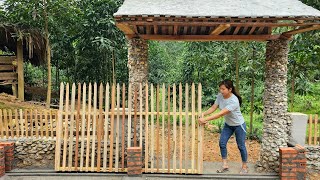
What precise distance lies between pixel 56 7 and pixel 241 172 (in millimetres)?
7884

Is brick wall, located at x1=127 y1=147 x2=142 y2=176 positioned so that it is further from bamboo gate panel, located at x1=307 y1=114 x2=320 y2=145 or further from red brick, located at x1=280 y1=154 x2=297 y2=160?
bamboo gate panel, located at x1=307 y1=114 x2=320 y2=145

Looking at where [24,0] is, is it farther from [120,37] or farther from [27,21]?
[120,37]

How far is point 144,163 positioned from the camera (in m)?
5.71

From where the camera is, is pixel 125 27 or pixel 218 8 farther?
pixel 218 8

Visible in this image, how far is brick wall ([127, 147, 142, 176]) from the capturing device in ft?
17.2

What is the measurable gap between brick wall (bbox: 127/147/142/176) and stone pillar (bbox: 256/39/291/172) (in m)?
2.64

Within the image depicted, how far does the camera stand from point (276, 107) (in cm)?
583

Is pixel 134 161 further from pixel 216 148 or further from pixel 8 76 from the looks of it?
pixel 8 76

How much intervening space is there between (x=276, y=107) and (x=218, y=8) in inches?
91.6

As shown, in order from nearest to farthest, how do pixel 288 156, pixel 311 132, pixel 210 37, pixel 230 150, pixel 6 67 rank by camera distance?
1. pixel 288 156
2. pixel 210 37
3. pixel 311 132
4. pixel 230 150
5. pixel 6 67

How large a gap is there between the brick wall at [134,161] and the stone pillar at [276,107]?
8.66 feet

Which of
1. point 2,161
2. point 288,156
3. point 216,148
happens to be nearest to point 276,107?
point 288,156

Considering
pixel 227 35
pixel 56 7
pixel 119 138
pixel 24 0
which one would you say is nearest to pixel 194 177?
pixel 119 138

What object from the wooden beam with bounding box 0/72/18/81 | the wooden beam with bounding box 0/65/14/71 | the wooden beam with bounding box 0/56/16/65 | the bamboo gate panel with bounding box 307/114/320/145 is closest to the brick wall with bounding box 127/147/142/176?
the bamboo gate panel with bounding box 307/114/320/145
